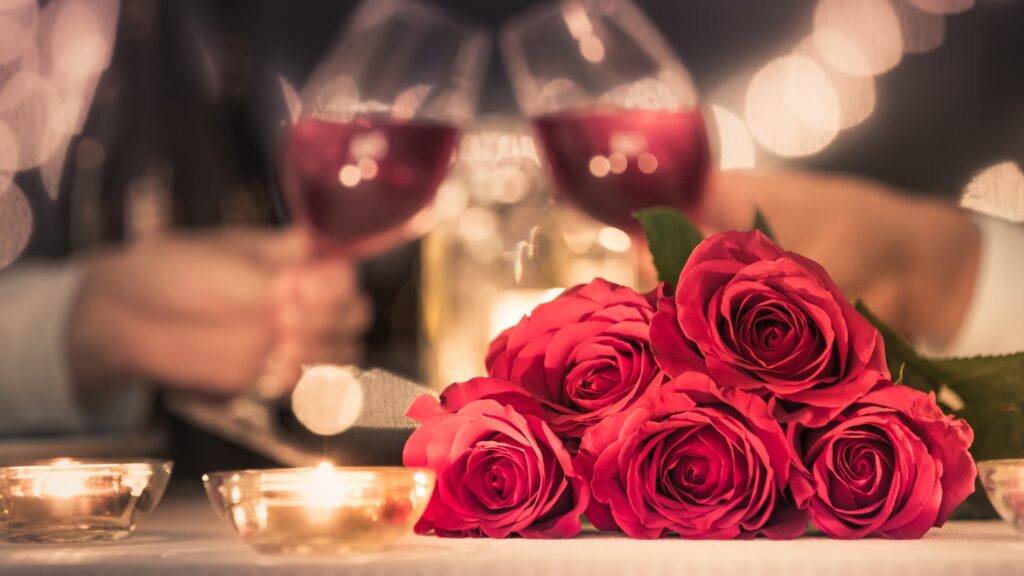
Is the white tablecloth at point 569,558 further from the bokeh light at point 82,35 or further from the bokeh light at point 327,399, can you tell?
the bokeh light at point 82,35

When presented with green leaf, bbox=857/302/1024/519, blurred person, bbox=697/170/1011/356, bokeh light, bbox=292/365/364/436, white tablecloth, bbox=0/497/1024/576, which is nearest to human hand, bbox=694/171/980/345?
blurred person, bbox=697/170/1011/356

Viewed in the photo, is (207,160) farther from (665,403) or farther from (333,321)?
(665,403)

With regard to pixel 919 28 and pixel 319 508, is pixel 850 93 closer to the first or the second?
pixel 919 28

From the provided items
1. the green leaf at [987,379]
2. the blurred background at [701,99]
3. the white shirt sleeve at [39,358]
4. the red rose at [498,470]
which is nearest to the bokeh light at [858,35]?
→ the blurred background at [701,99]

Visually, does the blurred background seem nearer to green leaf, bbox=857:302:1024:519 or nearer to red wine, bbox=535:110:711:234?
red wine, bbox=535:110:711:234

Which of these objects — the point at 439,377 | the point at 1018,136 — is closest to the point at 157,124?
the point at 439,377

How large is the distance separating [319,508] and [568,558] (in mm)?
65

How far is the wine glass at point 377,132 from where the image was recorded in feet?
2.43

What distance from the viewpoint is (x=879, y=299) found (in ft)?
3.17

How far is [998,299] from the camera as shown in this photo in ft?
3.10

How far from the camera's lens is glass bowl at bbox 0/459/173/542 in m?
0.36

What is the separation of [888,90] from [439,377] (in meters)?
1.12

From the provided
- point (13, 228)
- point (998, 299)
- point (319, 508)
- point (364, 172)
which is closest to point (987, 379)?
point (319, 508)

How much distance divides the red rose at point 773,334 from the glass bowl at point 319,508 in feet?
0.30
